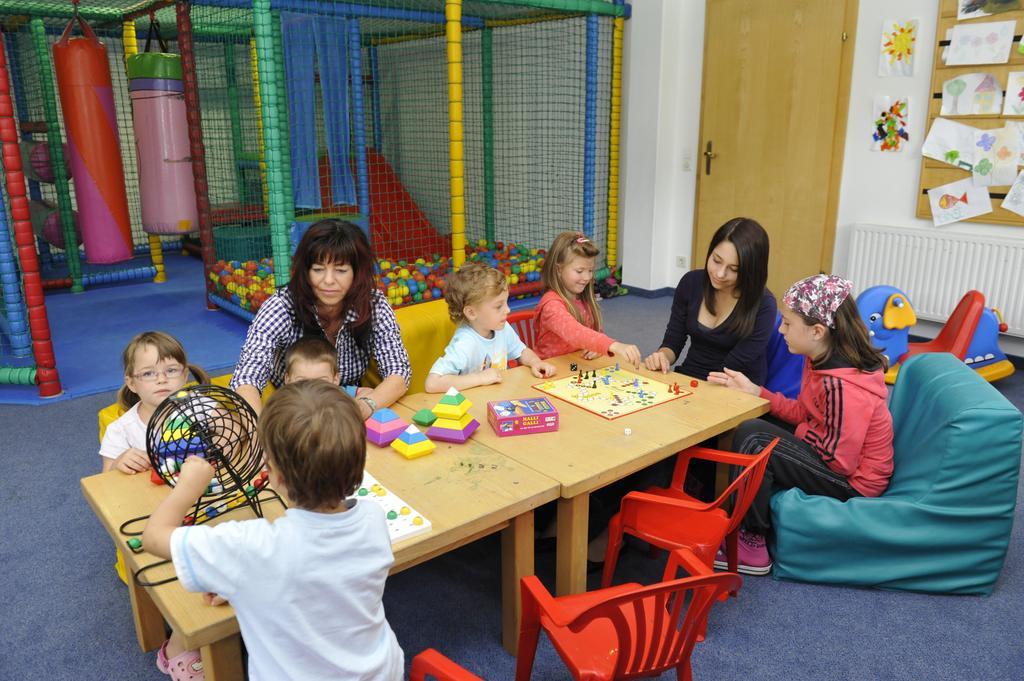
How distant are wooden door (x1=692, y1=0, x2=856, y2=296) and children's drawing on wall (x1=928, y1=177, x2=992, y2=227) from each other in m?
0.64

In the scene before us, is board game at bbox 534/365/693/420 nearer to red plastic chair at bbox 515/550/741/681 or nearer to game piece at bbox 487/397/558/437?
game piece at bbox 487/397/558/437

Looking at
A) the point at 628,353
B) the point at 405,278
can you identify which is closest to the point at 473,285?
the point at 628,353

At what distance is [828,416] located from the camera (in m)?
2.18

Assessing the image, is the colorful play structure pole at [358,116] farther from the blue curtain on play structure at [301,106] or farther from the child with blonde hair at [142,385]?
the child with blonde hair at [142,385]

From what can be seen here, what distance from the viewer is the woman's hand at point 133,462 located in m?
1.69

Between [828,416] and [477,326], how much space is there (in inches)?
42.9

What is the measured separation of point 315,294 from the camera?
2.29 meters

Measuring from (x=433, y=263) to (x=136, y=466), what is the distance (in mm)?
4835

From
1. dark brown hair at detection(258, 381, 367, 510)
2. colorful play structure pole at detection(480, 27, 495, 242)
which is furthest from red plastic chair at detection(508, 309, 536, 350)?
colorful play structure pole at detection(480, 27, 495, 242)

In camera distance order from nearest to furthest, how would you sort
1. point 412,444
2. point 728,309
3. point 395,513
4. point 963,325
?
1. point 395,513
2. point 412,444
3. point 728,309
4. point 963,325

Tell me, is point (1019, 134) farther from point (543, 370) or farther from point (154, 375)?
point (154, 375)

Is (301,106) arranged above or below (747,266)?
above

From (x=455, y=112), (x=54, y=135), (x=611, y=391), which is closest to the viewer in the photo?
(x=611, y=391)

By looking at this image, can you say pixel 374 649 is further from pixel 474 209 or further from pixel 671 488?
pixel 474 209
